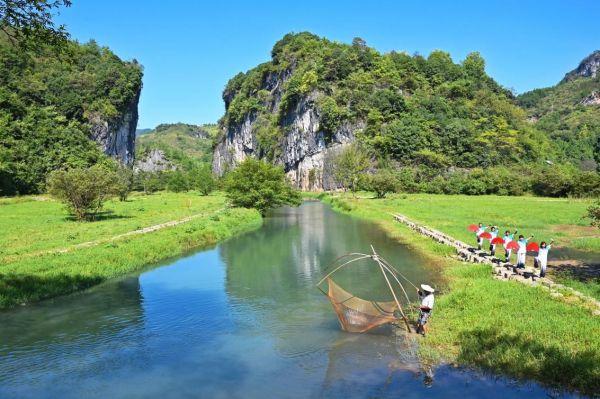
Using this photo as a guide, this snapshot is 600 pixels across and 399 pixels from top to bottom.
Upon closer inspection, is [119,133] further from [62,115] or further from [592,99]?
[592,99]

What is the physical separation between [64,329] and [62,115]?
112094 mm

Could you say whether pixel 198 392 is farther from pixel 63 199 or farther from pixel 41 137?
pixel 41 137

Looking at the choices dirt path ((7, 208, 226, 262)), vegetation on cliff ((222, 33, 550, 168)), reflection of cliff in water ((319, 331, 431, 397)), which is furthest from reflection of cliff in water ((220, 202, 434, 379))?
vegetation on cliff ((222, 33, 550, 168))

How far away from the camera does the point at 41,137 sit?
100 m

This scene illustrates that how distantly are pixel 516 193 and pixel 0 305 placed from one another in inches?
3221

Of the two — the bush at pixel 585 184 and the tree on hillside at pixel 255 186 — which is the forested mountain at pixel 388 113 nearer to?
the bush at pixel 585 184

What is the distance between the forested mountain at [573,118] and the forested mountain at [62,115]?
111150mm

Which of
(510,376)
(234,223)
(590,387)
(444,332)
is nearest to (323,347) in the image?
(444,332)

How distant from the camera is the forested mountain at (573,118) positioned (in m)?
121

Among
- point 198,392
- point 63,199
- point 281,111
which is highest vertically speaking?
point 281,111

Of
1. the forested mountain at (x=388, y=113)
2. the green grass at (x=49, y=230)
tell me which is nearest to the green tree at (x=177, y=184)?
the forested mountain at (x=388, y=113)

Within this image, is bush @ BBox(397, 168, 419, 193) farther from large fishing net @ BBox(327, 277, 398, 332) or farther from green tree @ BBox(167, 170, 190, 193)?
large fishing net @ BBox(327, 277, 398, 332)

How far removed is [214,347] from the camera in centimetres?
1450

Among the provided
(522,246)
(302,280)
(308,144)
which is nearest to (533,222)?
(522,246)
